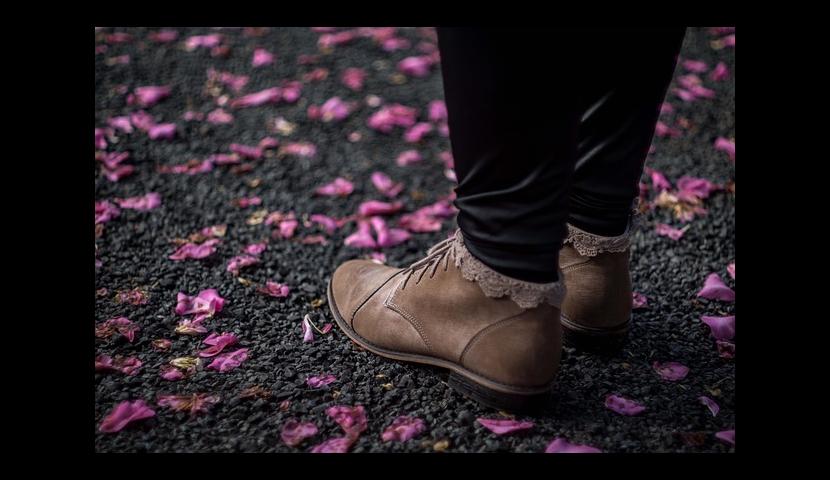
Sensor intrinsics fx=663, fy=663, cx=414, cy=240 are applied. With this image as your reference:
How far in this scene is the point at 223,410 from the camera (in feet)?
5.03

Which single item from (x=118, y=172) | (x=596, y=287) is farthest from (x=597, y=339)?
(x=118, y=172)

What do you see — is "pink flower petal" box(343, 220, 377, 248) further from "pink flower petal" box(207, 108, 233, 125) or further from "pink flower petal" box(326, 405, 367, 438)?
"pink flower petal" box(207, 108, 233, 125)

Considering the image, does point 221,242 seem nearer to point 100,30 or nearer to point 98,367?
point 98,367

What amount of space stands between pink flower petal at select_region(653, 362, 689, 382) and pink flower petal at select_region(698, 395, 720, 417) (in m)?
0.09

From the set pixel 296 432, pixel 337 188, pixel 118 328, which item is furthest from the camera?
pixel 337 188

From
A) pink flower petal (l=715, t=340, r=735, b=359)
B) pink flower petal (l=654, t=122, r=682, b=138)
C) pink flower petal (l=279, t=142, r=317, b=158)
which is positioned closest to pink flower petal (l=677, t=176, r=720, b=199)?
pink flower petal (l=654, t=122, r=682, b=138)

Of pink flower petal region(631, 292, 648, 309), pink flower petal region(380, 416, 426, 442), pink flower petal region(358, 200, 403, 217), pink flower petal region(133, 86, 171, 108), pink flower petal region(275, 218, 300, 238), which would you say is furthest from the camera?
pink flower petal region(133, 86, 171, 108)

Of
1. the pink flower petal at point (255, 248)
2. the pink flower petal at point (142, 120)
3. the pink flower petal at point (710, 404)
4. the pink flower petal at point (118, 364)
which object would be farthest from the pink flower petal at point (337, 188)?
the pink flower petal at point (710, 404)

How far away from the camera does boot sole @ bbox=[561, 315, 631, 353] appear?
1684 millimetres

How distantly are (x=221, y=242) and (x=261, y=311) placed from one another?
19.0 inches

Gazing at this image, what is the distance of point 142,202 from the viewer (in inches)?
98.7

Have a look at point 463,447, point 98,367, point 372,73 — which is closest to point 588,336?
point 463,447

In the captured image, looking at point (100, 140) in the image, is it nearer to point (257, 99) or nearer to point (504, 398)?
point (257, 99)

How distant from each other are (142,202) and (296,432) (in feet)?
4.65
